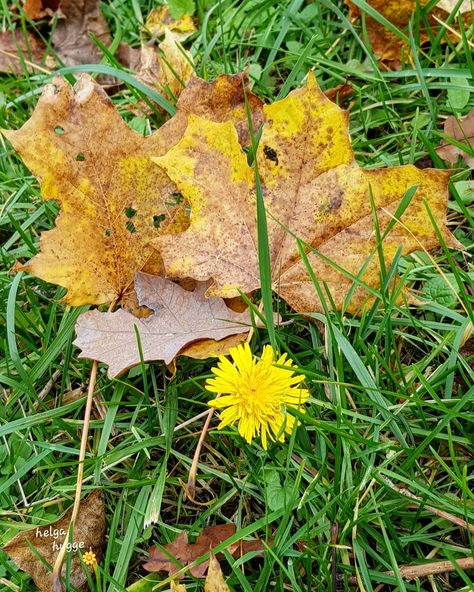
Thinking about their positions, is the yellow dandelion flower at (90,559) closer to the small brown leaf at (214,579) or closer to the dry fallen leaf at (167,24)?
the small brown leaf at (214,579)

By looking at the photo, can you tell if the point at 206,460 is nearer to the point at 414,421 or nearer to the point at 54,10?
the point at 414,421

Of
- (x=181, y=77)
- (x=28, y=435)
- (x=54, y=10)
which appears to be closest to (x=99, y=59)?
(x=54, y=10)

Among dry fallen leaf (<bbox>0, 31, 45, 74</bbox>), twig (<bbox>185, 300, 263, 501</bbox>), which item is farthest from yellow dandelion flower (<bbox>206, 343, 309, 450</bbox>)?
dry fallen leaf (<bbox>0, 31, 45, 74</bbox>)

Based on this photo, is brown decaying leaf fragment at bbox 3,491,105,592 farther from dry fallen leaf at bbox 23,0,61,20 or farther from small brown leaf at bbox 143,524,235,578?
dry fallen leaf at bbox 23,0,61,20

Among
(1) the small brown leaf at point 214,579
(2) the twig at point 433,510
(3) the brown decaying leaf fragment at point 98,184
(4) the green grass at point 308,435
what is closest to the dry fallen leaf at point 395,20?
(4) the green grass at point 308,435

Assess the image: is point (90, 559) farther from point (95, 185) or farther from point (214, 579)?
point (95, 185)

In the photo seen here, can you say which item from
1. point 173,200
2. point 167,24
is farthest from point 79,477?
point 167,24
